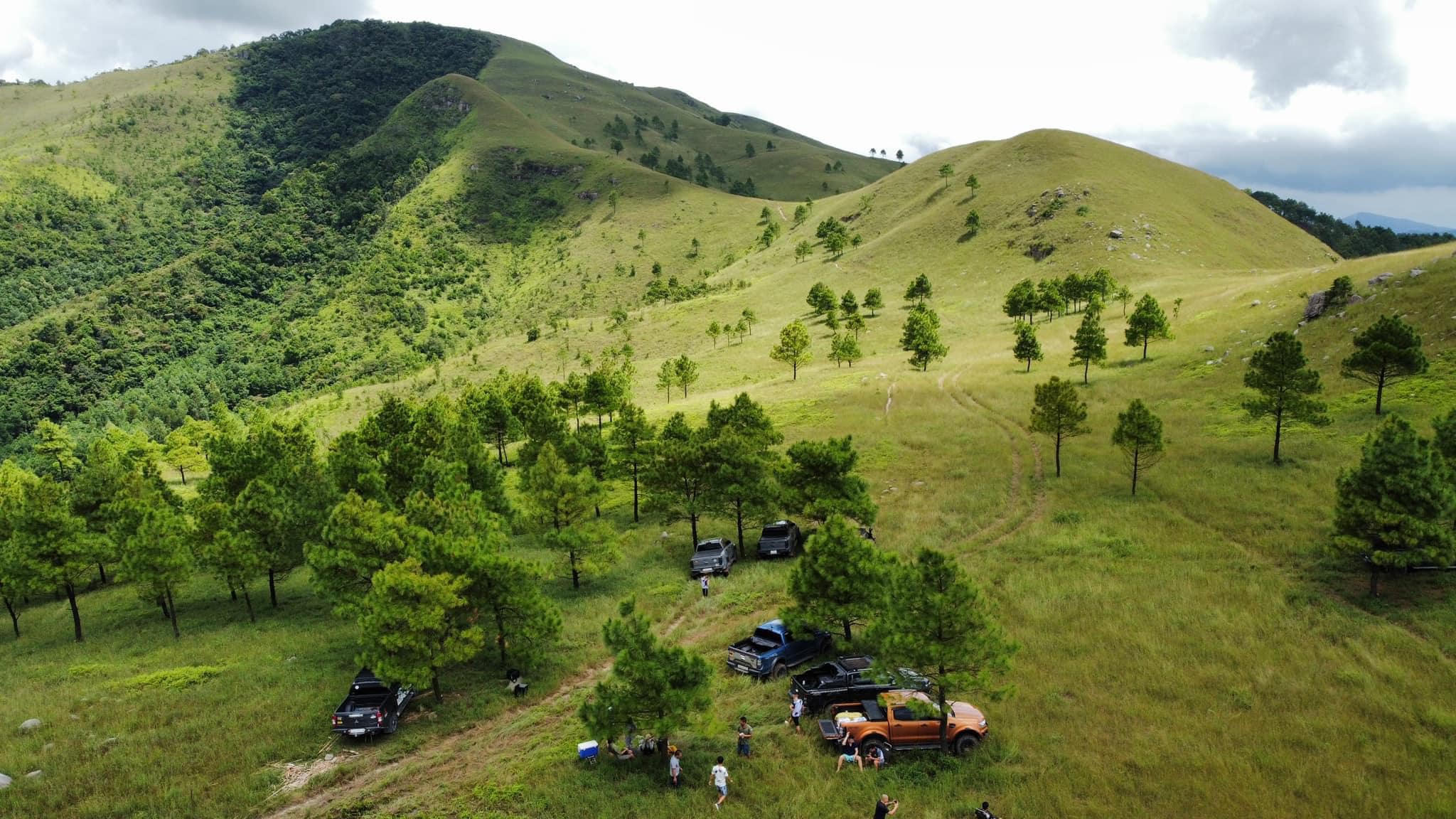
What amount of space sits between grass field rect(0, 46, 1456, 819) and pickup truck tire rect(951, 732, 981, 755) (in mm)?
484

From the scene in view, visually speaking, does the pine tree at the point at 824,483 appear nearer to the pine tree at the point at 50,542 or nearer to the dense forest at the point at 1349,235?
the pine tree at the point at 50,542

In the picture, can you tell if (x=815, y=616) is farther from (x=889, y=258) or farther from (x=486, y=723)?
(x=889, y=258)

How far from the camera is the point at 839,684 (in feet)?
78.5

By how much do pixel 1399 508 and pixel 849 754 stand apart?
24636mm

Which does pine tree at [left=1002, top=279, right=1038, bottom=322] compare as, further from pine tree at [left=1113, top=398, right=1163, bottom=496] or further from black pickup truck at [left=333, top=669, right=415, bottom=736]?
black pickup truck at [left=333, top=669, right=415, bottom=736]

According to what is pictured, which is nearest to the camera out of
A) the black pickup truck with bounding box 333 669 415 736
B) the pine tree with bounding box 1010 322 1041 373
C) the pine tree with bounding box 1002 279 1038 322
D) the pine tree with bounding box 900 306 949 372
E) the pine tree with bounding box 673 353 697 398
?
the black pickup truck with bounding box 333 669 415 736

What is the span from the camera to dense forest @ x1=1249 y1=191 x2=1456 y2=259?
158 meters

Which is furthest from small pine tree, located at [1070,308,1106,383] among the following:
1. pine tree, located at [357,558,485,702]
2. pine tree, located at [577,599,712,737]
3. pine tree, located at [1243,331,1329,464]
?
pine tree, located at [357,558,485,702]

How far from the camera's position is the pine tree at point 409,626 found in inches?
980

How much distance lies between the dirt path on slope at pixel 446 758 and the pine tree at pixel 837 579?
9.56 m

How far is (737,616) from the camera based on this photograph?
107 ft

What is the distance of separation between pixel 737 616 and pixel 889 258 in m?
125

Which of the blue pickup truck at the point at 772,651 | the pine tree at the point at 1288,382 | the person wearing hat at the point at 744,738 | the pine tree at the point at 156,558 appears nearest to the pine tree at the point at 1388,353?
the pine tree at the point at 1288,382

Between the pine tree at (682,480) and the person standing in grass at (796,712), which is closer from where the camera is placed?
the person standing in grass at (796,712)
